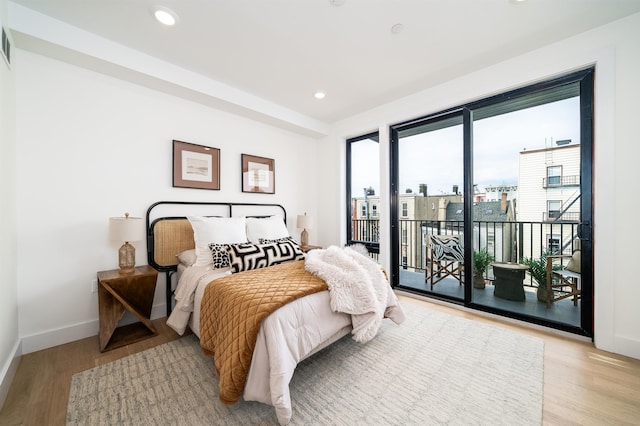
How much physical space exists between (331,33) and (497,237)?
138 inches

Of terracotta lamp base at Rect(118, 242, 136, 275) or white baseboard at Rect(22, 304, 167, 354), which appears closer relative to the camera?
white baseboard at Rect(22, 304, 167, 354)

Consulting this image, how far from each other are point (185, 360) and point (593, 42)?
14.1 feet

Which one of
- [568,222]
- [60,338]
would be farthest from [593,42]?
[60,338]

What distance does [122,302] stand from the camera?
6.86 ft

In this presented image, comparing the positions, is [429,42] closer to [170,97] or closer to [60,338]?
[170,97]

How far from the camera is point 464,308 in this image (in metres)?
2.90

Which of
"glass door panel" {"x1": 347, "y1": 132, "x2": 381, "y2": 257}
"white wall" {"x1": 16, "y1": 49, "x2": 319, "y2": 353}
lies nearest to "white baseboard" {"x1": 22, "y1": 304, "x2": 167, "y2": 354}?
"white wall" {"x1": 16, "y1": 49, "x2": 319, "y2": 353}

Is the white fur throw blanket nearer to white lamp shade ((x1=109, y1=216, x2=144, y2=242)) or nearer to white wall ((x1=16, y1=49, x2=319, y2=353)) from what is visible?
white lamp shade ((x1=109, y1=216, x2=144, y2=242))

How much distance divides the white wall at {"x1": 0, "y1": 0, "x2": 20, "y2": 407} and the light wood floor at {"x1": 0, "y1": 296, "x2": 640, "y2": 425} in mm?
134

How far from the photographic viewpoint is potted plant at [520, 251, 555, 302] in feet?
9.50

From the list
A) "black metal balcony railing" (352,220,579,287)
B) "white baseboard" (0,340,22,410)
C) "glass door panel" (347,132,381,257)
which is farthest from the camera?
"glass door panel" (347,132,381,257)

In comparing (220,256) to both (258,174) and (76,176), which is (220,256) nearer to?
(76,176)

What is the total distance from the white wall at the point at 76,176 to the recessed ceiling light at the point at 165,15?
95cm

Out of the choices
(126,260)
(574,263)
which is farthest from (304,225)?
(574,263)
